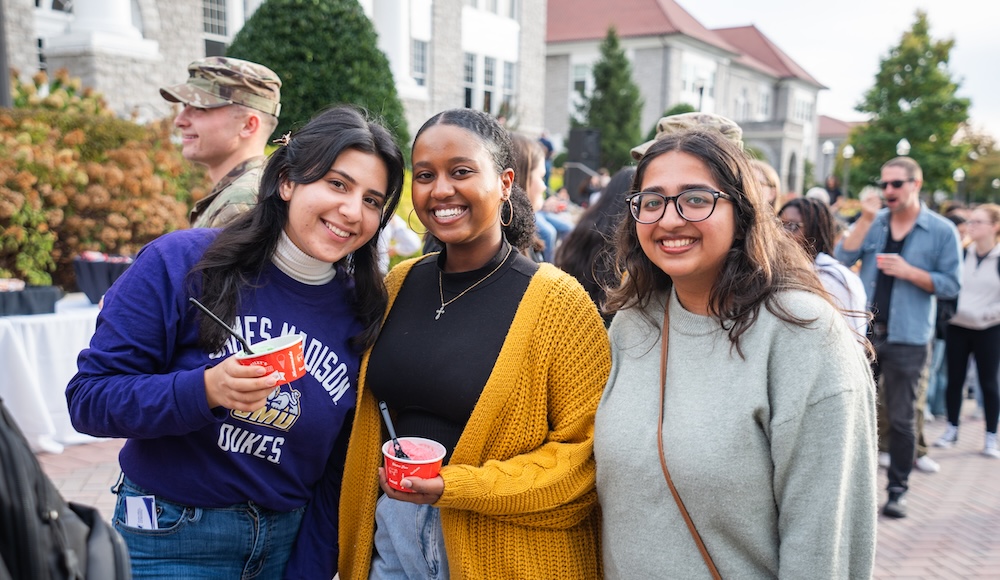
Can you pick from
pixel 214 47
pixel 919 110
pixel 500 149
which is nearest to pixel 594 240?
pixel 500 149

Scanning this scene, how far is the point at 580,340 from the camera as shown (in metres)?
2.13

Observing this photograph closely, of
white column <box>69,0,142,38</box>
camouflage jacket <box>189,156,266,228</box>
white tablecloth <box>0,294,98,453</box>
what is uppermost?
white column <box>69,0,142,38</box>

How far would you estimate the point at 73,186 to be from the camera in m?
6.82

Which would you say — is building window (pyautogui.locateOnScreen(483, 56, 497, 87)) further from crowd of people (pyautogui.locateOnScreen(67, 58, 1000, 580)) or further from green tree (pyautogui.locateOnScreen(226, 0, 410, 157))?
crowd of people (pyautogui.locateOnScreen(67, 58, 1000, 580))

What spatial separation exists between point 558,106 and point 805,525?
41124mm

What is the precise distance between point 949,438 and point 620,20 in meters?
38.2

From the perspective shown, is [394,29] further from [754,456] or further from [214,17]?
[754,456]

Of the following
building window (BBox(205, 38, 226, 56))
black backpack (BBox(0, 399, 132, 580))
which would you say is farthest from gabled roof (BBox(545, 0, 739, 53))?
black backpack (BBox(0, 399, 132, 580))

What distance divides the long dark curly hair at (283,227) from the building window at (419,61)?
22177mm

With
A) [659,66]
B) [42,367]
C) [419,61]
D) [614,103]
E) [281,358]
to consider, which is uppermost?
[659,66]

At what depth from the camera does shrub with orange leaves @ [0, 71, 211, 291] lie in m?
6.36

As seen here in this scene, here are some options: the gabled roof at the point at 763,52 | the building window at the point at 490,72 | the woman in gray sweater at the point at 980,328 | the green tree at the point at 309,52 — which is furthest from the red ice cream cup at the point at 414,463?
the gabled roof at the point at 763,52

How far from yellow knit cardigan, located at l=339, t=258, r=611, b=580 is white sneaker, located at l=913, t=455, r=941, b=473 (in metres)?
5.64

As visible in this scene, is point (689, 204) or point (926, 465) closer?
point (689, 204)
